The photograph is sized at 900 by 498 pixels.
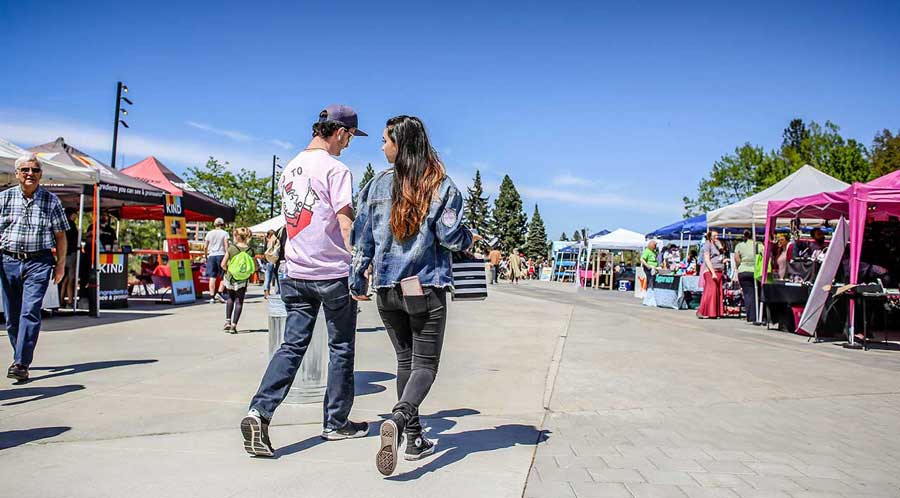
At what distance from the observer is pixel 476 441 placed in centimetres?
404

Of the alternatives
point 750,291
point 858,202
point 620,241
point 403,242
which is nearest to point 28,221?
point 403,242

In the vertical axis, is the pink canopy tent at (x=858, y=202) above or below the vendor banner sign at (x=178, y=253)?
above

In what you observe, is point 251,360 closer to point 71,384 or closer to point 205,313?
point 71,384

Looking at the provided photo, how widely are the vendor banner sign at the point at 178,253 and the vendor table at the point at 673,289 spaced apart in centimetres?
1146

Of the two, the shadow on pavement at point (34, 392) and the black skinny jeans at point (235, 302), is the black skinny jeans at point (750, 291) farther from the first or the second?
the shadow on pavement at point (34, 392)

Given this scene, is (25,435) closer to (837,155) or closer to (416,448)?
(416,448)

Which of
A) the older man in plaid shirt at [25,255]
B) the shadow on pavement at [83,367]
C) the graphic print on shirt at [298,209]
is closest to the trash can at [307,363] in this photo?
the graphic print on shirt at [298,209]

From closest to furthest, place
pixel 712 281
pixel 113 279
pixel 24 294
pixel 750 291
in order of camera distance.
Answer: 1. pixel 24 294
2. pixel 113 279
3. pixel 750 291
4. pixel 712 281

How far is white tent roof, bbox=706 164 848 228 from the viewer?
1480 centimetres

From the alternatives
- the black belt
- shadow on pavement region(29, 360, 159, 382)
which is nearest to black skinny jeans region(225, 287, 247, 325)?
shadow on pavement region(29, 360, 159, 382)

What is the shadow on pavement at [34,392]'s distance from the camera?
493 cm

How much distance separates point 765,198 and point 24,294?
Answer: 14.5m

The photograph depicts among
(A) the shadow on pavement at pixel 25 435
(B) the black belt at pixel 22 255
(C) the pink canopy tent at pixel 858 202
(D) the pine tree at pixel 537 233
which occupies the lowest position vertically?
(A) the shadow on pavement at pixel 25 435

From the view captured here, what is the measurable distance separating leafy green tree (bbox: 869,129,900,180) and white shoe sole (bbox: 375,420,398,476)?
150 ft
